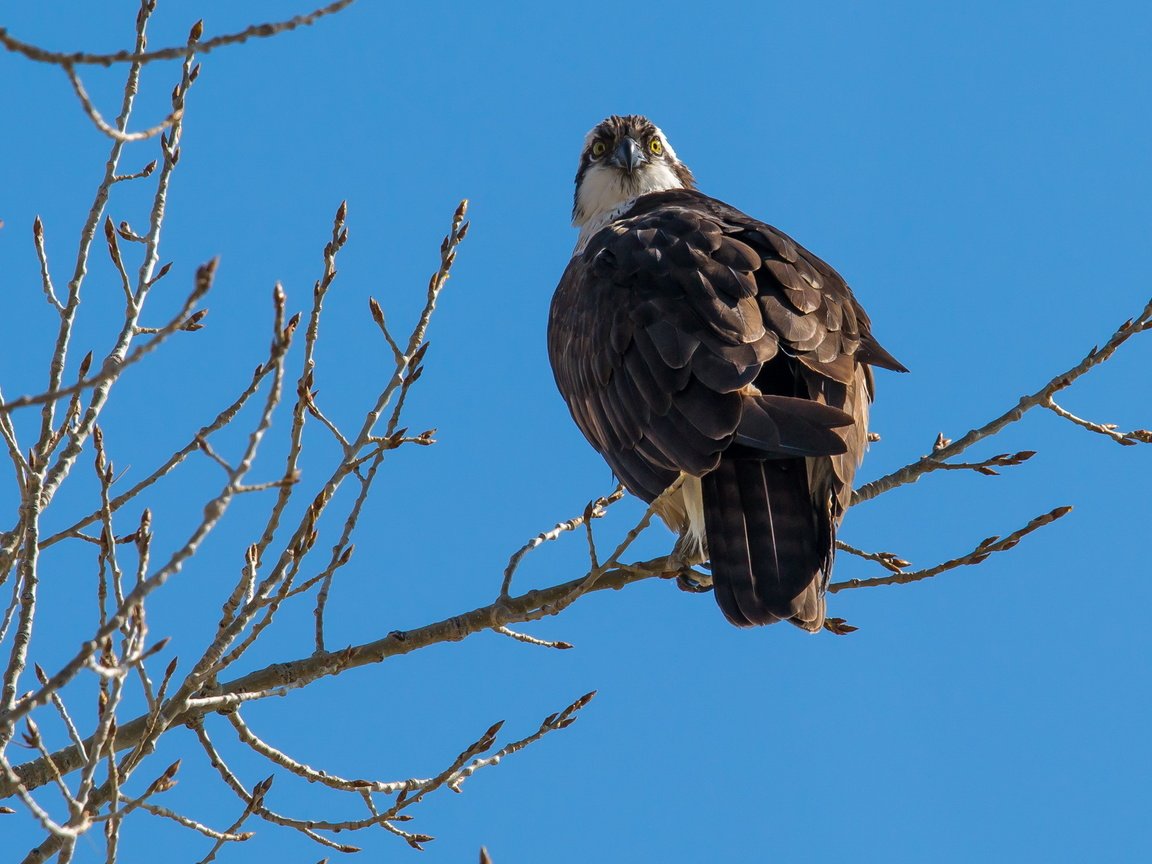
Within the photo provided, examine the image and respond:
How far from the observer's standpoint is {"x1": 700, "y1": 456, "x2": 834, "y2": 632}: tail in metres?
4.83

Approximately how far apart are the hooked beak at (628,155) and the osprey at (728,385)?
1.72m

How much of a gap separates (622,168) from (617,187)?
0.40 feet

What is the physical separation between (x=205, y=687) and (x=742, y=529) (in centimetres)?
193

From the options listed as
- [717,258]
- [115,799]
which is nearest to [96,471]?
[115,799]

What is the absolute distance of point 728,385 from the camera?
507cm

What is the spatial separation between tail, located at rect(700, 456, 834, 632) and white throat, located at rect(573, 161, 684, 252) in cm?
355

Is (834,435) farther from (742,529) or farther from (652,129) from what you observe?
(652,129)

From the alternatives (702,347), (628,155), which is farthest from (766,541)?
(628,155)

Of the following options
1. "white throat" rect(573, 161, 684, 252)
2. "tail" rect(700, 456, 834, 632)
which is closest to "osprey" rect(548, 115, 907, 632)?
"tail" rect(700, 456, 834, 632)

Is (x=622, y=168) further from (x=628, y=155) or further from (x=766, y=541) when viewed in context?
(x=766, y=541)

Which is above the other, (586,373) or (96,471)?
(586,373)

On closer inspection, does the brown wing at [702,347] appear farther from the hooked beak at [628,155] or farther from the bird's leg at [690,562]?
the hooked beak at [628,155]

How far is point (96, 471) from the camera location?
163 inches

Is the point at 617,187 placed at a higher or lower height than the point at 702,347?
higher
